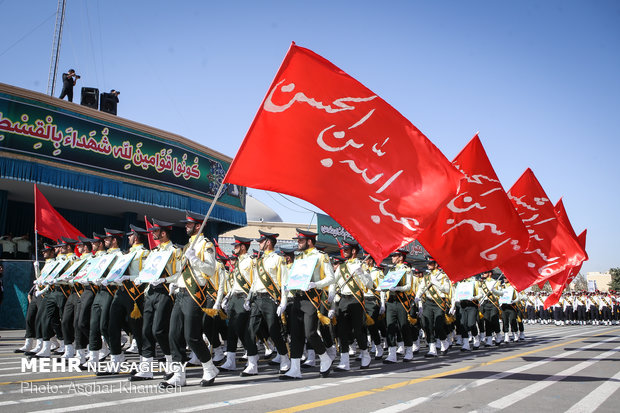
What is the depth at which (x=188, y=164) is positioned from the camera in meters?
26.1

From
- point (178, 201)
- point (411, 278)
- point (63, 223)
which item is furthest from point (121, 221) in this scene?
point (411, 278)

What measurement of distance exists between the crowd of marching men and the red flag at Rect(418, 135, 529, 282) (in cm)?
141

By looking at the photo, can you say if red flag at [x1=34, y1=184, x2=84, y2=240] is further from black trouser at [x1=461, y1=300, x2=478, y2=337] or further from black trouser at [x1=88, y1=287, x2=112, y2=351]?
black trouser at [x1=461, y1=300, x2=478, y2=337]

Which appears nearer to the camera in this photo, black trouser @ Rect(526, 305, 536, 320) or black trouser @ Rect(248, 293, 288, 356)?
black trouser @ Rect(248, 293, 288, 356)

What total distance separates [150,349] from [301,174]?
332 centimetres

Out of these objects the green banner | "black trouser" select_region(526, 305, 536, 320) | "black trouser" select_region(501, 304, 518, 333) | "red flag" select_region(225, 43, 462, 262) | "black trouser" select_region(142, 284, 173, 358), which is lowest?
"black trouser" select_region(526, 305, 536, 320)

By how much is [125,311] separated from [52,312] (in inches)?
111

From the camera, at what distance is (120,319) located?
7.95 m

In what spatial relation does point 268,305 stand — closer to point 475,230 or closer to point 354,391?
point 354,391

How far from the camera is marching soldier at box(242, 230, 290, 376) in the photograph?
26.9 feet

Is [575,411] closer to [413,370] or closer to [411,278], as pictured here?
[413,370]

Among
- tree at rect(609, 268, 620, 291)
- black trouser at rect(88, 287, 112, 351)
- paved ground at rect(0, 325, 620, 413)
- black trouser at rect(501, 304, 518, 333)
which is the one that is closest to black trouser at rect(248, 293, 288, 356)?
paved ground at rect(0, 325, 620, 413)

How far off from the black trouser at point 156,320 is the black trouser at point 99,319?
762mm

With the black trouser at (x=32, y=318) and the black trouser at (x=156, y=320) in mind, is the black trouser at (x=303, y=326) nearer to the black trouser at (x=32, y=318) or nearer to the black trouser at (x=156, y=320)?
the black trouser at (x=156, y=320)
